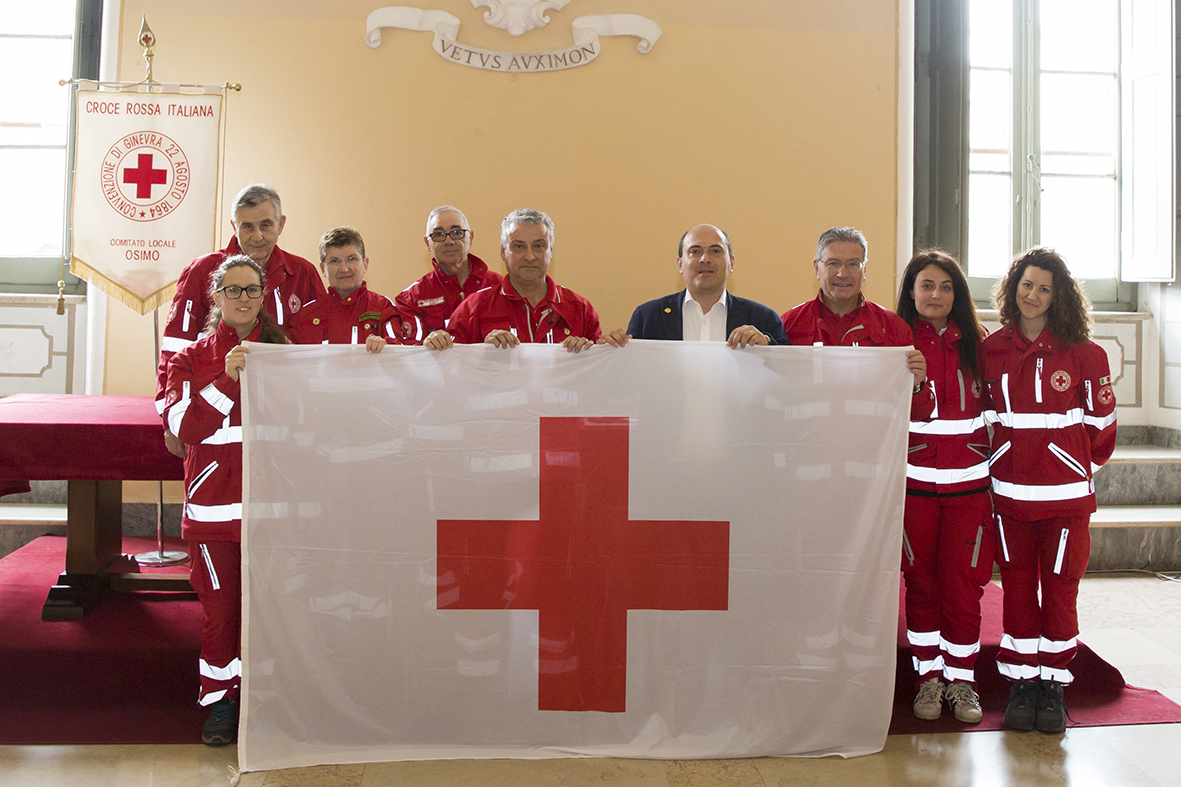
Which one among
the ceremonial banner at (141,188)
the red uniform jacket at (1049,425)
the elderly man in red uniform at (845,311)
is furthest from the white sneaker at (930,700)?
the ceremonial banner at (141,188)

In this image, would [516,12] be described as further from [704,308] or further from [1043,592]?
[1043,592]

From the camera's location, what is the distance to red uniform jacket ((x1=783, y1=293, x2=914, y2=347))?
6.56 ft

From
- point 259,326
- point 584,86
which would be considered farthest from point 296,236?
point 259,326

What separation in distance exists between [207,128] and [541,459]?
2.22 m

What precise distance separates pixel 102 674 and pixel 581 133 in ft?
8.51

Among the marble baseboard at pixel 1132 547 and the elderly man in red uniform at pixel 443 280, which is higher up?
the elderly man in red uniform at pixel 443 280

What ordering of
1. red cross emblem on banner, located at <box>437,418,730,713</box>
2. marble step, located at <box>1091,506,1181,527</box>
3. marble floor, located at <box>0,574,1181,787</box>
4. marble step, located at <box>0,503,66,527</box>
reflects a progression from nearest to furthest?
1. marble floor, located at <box>0,574,1181,787</box>
2. red cross emblem on banner, located at <box>437,418,730,713</box>
3. marble step, located at <box>0,503,66,527</box>
4. marble step, located at <box>1091,506,1181,527</box>

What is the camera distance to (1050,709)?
1917 millimetres

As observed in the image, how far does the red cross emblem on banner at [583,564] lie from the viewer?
1787 millimetres

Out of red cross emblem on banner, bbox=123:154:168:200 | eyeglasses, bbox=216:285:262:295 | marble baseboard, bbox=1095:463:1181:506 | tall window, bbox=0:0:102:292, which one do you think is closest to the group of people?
eyeglasses, bbox=216:285:262:295

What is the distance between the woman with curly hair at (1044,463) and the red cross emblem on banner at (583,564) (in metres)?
0.76

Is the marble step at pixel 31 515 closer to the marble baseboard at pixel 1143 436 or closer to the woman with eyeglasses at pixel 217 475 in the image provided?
the woman with eyeglasses at pixel 217 475

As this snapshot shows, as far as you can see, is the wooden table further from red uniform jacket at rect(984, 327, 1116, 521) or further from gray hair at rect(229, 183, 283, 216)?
red uniform jacket at rect(984, 327, 1116, 521)

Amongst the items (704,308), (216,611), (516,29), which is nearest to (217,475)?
(216,611)
